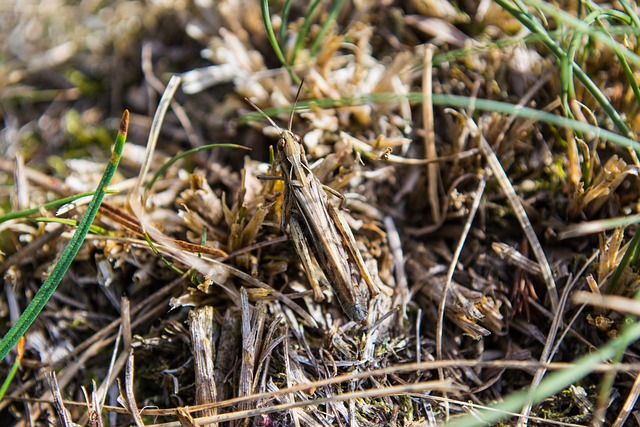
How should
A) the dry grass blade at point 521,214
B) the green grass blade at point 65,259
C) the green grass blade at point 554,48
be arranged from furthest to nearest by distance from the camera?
the dry grass blade at point 521,214 → the green grass blade at point 554,48 → the green grass blade at point 65,259

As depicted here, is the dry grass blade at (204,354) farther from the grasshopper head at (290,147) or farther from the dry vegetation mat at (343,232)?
the grasshopper head at (290,147)

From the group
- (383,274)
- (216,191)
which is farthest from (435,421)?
(216,191)

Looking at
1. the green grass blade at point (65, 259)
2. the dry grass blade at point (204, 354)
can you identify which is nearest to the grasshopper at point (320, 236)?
the dry grass blade at point (204, 354)

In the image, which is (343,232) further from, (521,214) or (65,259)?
(65,259)

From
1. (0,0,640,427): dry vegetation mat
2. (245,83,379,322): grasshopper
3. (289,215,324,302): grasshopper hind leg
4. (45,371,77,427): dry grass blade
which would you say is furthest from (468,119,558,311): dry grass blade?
(45,371,77,427): dry grass blade

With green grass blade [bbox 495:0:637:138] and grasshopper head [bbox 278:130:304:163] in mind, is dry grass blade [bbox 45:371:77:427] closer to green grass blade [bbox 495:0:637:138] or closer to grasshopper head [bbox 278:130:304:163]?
grasshopper head [bbox 278:130:304:163]

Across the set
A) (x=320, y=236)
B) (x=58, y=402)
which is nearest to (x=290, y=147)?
(x=320, y=236)
